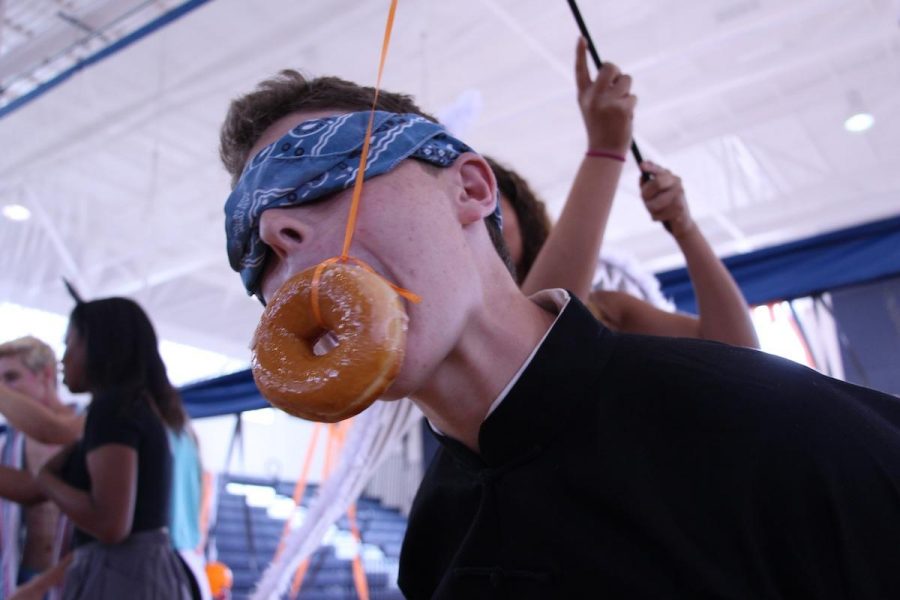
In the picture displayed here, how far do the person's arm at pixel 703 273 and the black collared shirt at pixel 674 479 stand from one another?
64cm

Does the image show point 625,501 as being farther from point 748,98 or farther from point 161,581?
point 748,98

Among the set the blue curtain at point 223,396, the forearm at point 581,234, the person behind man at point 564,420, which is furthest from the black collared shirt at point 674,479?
the blue curtain at point 223,396

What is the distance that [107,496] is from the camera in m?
1.45

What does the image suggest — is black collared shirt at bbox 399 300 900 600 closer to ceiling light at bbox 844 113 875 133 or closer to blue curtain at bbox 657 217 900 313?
blue curtain at bbox 657 217 900 313

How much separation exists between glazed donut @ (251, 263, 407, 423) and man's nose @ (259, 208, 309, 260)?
0.06 meters

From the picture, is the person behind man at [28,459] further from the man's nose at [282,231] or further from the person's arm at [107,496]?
the man's nose at [282,231]

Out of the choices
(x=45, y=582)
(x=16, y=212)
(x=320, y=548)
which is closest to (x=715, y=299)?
(x=45, y=582)

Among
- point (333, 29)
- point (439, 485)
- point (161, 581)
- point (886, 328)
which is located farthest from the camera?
point (333, 29)

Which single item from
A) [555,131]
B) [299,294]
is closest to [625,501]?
[299,294]

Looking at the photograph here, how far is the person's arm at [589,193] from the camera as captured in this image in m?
1.11

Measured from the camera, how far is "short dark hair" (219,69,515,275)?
31.0 inches

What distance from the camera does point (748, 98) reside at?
199 inches

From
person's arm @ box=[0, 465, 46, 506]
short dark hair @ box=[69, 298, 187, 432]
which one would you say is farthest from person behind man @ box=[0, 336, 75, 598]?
short dark hair @ box=[69, 298, 187, 432]

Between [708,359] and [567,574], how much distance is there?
0.22 metres
